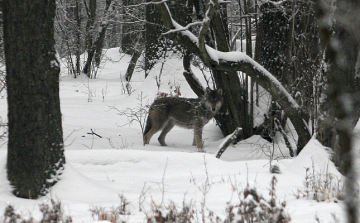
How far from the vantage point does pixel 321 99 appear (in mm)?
5305

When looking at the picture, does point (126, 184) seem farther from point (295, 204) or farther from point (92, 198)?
point (295, 204)

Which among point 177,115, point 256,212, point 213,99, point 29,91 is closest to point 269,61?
point 213,99

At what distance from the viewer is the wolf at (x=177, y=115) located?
399 inches

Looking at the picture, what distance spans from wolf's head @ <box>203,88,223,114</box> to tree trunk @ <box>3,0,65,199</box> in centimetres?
578

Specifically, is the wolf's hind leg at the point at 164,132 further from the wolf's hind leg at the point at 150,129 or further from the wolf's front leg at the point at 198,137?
the wolf's front leg at the point at 198,137

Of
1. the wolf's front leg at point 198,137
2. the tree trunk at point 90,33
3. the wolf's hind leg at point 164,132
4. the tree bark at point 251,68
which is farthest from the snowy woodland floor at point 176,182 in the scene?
the tree trunk at point 90,33

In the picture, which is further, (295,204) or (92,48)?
(92,48)

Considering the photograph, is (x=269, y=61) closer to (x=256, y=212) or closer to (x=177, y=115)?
(x=177, y=115)

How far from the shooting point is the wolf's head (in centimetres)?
977

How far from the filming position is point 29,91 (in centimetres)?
420

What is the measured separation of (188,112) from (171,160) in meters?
4.43

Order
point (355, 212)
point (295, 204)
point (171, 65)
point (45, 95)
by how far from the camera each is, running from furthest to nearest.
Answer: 1. point (171, 65)
2. point (45, 95)
3. point (295, 204)
4. point (355, 212)

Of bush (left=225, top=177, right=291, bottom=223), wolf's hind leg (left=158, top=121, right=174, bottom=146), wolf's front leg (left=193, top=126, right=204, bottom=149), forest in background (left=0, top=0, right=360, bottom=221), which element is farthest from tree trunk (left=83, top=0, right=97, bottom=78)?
bush (left=225, top=177, right=291, bottom=223)

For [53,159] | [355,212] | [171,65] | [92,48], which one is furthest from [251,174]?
[92,48]
